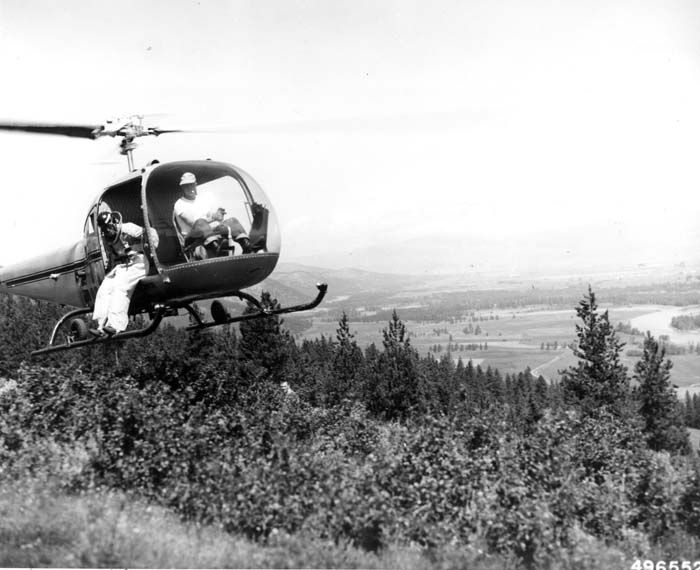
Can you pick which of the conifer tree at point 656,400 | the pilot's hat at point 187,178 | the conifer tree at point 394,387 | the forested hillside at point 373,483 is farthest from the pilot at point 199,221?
the conifer tree at point 656,400

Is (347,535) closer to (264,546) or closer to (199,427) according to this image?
(264,546)

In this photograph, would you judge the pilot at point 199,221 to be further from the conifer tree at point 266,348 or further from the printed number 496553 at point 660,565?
the conifer tree at point 266,348

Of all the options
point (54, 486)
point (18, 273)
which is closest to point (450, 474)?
point (54, 486)

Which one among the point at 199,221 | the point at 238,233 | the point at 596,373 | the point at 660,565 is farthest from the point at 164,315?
the point at 596,373

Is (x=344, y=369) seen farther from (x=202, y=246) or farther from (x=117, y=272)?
(x=202, y=246)

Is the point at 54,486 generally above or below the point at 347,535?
above

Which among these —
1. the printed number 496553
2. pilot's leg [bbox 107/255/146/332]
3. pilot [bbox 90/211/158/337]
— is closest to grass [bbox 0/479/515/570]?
the printed number 496553
